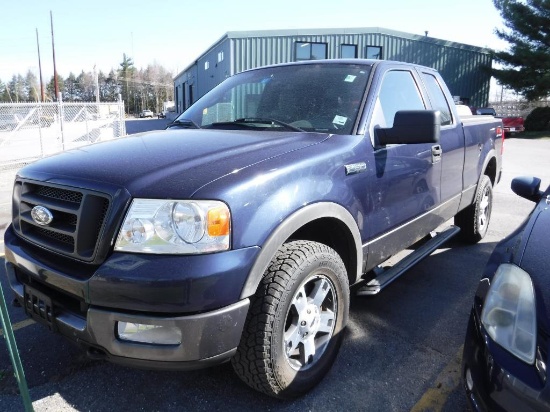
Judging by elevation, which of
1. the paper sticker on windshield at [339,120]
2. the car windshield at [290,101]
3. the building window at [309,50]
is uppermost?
the building window at [309,50]

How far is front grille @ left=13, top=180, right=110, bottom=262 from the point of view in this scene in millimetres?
2039

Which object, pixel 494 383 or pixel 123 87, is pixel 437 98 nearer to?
pixel 494 383

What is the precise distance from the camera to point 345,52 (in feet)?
77.1

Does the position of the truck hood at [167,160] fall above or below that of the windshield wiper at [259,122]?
below

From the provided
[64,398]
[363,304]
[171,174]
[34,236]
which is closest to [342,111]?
[171,174]

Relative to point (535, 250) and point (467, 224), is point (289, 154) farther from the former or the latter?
point (467, 224)

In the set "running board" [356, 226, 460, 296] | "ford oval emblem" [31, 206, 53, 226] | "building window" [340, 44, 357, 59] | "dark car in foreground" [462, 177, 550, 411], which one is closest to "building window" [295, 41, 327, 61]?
"building window" [340, 44, 357, 59]

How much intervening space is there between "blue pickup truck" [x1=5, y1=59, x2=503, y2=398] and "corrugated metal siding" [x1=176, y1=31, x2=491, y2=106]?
18.3m

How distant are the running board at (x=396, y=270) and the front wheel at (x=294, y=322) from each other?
280mm

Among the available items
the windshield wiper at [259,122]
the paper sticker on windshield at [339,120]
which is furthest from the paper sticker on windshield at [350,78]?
the windshield wiper at [259,122]

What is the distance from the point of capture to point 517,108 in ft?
112

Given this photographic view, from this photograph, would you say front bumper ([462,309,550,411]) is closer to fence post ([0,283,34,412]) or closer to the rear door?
fence post ([0,283,34,412])

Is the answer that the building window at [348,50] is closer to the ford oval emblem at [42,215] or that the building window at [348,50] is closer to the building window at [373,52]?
the building window at [373,52]

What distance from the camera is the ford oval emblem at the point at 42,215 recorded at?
2.25 metres
